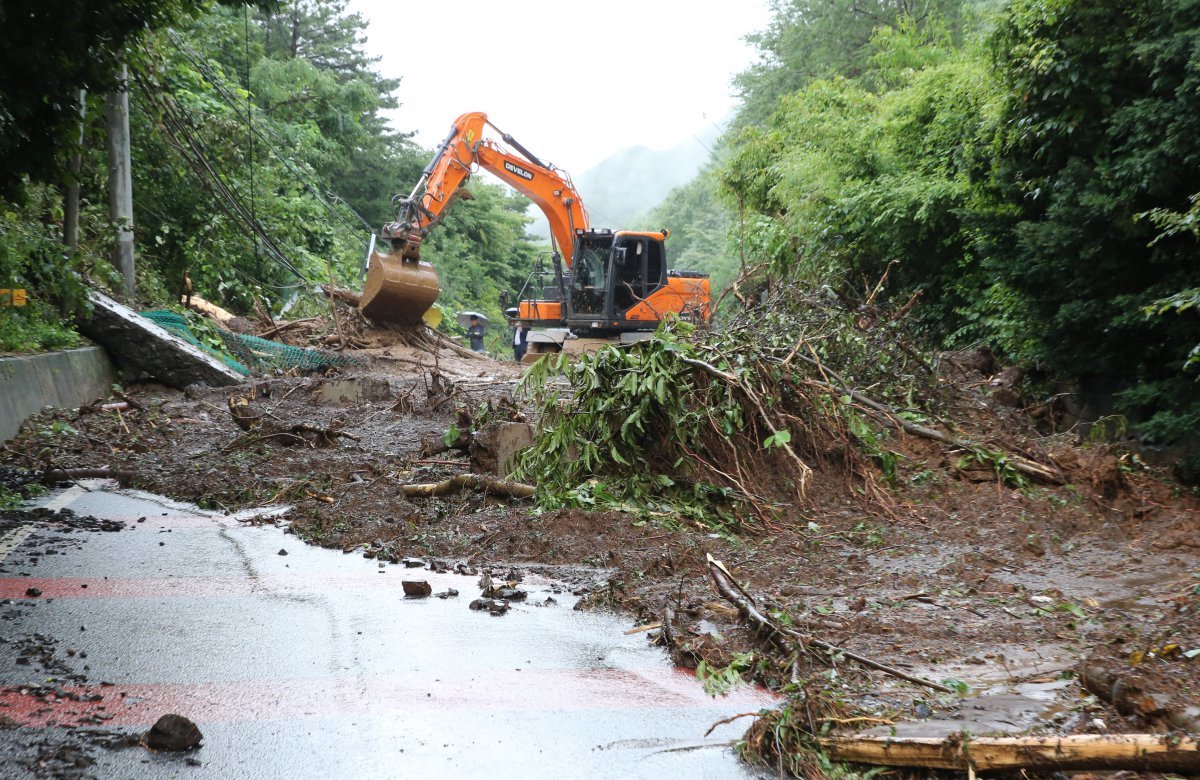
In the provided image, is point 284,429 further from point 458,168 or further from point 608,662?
point 458,168

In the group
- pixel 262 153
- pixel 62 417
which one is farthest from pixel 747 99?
pixel 62 417

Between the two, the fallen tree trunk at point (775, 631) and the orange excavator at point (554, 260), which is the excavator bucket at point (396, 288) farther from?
the fallen tree trunk at point (775, 631)

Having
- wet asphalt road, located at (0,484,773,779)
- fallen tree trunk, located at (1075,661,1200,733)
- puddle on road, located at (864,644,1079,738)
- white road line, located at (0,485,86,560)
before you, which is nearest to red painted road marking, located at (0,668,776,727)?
wet asphalt road, located at (0,484,773,779)

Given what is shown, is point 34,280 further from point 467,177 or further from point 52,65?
point 467,177

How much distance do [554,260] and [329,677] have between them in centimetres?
2014

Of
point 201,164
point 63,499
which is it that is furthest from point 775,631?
point 201,164

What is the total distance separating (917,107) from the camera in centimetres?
1647

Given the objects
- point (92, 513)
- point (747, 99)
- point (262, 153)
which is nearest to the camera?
point (92, 513)

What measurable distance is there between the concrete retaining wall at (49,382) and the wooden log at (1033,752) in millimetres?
9952

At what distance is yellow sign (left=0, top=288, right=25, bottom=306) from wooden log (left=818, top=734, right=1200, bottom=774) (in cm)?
1019

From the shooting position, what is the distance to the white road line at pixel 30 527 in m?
6.43

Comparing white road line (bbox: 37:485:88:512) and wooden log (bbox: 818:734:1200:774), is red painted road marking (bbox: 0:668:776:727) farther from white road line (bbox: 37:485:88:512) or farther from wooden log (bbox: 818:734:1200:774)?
white road line (bbox: 37:485:88:512)

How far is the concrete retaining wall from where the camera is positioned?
10484mm

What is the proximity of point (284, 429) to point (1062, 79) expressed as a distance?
9.47 m
